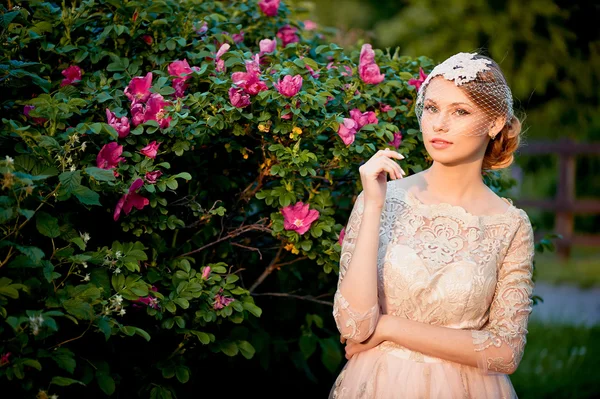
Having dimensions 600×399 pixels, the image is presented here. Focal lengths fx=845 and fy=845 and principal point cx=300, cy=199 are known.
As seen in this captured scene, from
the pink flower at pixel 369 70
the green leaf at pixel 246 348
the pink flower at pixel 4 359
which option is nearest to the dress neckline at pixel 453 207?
the pink flower at pixel 369 70

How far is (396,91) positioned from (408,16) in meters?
6.86

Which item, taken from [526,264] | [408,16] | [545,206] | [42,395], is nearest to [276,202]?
[526,264]

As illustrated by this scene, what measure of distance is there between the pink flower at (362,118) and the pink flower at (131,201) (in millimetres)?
899

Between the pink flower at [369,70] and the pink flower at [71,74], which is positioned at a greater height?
the pink flower at [369,70]

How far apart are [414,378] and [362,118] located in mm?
1047

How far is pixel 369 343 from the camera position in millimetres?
2949

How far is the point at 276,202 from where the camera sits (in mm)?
3361

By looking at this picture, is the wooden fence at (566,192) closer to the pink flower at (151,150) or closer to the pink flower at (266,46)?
the pink flower at (266,46)

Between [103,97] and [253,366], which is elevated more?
[103,97]

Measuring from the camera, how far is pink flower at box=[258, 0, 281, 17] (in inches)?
157

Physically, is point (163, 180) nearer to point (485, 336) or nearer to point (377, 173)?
point (377, 173)

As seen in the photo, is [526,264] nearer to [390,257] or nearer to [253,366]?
[390,257]

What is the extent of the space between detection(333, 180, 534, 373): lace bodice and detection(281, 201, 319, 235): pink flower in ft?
0.97

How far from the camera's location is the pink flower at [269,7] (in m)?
4.00
